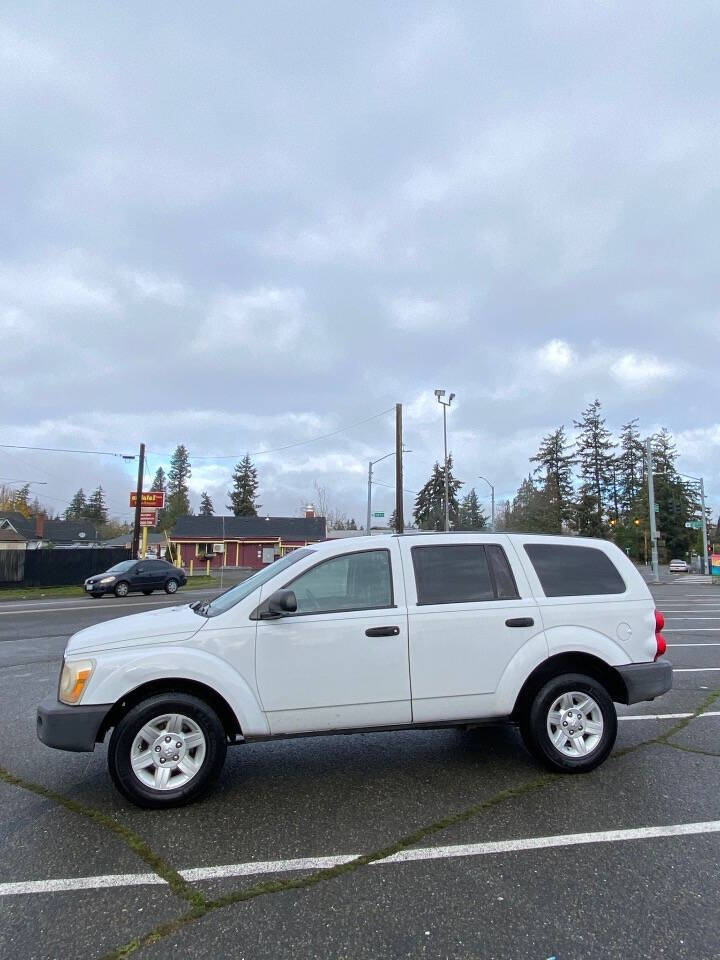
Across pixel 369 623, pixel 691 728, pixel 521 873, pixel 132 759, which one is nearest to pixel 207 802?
pixel 132 759

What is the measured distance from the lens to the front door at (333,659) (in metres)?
4.16

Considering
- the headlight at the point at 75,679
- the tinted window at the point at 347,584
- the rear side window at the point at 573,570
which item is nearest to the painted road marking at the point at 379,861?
the headlight at the point at 75,679

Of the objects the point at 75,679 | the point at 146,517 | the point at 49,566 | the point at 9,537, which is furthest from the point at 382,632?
the point at 9,537

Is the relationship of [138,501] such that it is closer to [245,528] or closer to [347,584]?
[245,528]

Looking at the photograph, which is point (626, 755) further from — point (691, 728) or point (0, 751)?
point (0, 751)

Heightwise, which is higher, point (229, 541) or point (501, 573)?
point (229, 541)

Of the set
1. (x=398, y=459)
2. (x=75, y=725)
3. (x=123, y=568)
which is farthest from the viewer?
(x=398, y=459)

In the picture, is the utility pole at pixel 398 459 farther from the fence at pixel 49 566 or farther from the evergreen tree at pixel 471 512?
the evergreen tree at pixel 471 512

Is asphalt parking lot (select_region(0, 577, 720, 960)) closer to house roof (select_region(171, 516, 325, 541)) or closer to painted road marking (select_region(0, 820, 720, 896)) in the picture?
painted road marking (select_region(0, 820, 720, 896))

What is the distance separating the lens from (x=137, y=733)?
3943 mm

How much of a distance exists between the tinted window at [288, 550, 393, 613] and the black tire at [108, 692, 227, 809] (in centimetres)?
94

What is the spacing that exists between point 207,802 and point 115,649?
118cm

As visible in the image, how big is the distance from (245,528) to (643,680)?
59.2 metres

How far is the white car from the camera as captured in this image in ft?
13.1
